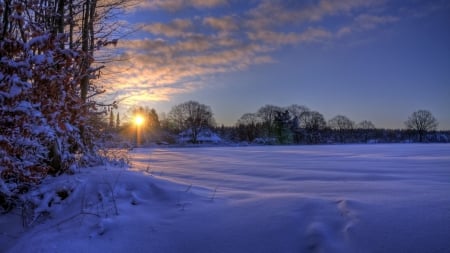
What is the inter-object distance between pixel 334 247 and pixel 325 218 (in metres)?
0.40

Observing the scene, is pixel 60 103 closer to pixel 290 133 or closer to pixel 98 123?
pixel 98 123

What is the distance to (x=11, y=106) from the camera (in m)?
2.96

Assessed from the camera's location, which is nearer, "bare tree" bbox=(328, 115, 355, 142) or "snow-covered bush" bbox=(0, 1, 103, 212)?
"snow-covered bush" bbox=(0, 1, 103, 212)

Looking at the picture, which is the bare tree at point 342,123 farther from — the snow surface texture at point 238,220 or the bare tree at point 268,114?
the snow surface texture at point 238,220

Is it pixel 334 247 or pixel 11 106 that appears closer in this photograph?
pixel 334 247

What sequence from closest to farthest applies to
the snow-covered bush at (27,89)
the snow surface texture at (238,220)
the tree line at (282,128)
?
1. the snow surface texture at (238,220)
2. the snow-covered bush at (27,89)
3. the tree line at (282,128)

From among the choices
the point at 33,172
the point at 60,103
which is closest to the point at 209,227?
the point at 60,103

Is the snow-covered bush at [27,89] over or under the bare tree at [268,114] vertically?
under

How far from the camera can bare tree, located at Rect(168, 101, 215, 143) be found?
2544 inches

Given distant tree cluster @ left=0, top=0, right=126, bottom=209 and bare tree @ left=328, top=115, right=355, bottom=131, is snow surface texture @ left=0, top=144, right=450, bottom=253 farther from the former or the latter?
bare tree @ left=328, top=115, right=355, bottom=131

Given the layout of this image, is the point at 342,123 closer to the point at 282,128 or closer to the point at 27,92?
the point at 282,128

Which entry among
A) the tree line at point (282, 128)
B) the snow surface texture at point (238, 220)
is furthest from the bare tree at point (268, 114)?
the snow surface texture at point (238, 220)

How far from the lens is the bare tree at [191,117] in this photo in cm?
6462

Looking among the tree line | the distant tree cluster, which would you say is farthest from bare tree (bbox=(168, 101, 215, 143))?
the distant tree cluster
